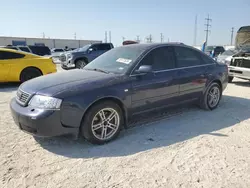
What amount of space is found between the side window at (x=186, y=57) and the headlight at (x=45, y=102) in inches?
101

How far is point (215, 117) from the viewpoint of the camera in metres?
4.92

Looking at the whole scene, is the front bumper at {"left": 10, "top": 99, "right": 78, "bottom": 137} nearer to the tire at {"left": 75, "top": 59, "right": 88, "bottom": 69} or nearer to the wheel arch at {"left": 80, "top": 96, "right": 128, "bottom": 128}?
the wheel arch at {"left": 80, "top": 96, "right": 128, "bottom": 128}

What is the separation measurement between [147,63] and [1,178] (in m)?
2.77

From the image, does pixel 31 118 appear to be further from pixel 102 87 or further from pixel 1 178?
pixel 102 87

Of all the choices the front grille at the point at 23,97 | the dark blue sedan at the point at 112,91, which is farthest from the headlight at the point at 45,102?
the front grille at the point at 23,97

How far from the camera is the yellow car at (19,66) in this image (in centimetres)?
830

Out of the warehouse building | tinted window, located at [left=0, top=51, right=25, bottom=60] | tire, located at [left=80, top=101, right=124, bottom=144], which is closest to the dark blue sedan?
tire, located at [left=80, top=101, right=124, bottom=144]

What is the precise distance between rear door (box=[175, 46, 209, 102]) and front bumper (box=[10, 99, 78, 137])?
2404mm

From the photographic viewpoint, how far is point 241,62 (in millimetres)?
8656

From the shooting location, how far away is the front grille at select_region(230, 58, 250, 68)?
27.8 feet

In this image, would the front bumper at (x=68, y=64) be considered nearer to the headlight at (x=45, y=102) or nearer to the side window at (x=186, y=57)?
the side window at (x=186, y=57)

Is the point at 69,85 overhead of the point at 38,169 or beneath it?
overhead

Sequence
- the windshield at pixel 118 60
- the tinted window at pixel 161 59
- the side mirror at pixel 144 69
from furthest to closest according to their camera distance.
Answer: the tinted window at pixel 161 59
the windshield at pixel 118 60
the side mirror at pixel 144 69

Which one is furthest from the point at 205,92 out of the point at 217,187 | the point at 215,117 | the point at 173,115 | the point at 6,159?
the point at 6,159
